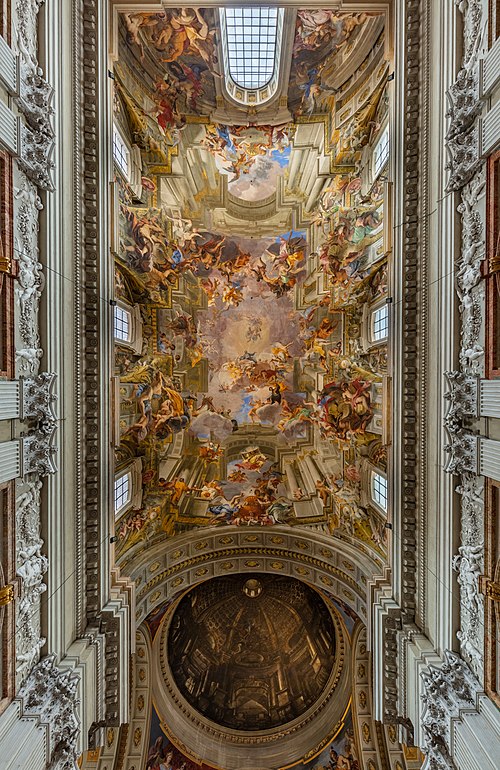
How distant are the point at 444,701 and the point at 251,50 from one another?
16493 millimetres

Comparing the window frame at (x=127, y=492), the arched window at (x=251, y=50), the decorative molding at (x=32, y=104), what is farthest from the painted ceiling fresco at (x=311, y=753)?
the arched window at (x=251, y=50)

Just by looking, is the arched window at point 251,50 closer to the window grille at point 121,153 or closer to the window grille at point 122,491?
the window grille at point 121,153

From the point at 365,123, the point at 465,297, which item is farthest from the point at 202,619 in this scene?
the point at 365,123

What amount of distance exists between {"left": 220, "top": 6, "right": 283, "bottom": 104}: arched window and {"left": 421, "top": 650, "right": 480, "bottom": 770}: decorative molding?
15.1m

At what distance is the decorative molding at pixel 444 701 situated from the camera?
7.17 m

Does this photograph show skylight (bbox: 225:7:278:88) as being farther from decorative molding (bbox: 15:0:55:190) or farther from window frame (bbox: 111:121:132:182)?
decorative molding (bbox: 15:0:55:190)

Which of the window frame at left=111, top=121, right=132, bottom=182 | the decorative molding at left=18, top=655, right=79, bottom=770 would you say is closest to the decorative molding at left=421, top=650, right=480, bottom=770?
the decorative molding at left=18, top=655, right=79, bottom=770

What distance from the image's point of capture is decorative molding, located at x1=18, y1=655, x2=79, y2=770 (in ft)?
23.3

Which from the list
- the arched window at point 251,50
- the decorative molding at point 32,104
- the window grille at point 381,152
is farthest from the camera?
the arched window at point 251,50

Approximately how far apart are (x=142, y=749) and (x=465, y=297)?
55.2 ft

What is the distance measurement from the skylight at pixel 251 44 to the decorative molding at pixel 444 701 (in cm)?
1557

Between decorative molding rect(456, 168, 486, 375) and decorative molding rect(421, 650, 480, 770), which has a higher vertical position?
decorative molding rect(456, 168, 486, 375)

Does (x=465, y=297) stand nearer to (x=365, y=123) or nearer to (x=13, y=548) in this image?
(x=365, y=123)

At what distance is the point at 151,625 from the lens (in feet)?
45.3
